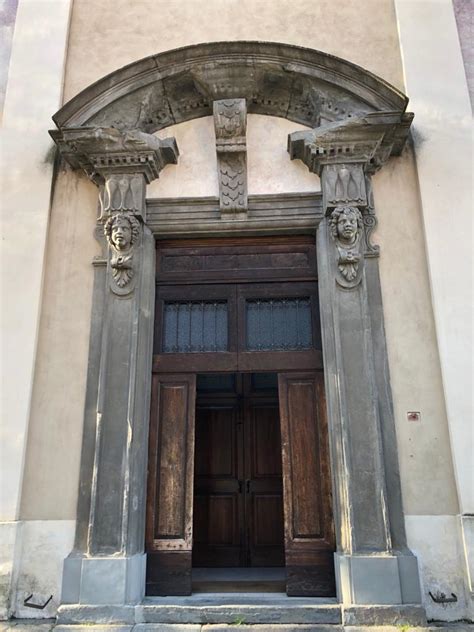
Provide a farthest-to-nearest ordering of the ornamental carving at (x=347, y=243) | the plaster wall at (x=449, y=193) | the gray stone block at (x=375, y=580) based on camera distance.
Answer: the ornamental carving at (x=347, y=243), the plaster wall at (x=449, y=193), the gray stone block at (x=375, y=580)

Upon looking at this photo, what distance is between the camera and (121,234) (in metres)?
4.96

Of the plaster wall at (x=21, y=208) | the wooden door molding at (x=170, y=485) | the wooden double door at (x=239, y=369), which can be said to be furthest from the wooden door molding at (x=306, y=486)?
the plaster wall at (x=21, y=208)

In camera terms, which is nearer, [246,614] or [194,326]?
[246,614]

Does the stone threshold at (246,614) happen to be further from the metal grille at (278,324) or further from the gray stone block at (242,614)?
the metal grille at (278,324)

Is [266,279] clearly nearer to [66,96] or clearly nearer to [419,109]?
[419,109]

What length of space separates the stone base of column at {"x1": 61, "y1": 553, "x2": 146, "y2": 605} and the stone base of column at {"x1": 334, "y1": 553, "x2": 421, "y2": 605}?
168cm

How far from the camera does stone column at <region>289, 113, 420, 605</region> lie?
4.20 meters

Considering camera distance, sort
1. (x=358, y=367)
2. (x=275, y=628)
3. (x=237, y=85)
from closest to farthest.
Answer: (x=275, y=628) < (x=358, y=367) < (x=237, y=85)

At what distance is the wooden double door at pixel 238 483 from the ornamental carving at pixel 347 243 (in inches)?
116

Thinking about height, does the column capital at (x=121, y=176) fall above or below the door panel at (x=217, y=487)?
above

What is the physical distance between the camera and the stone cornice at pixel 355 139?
16.4ft

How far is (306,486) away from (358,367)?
1141 mm

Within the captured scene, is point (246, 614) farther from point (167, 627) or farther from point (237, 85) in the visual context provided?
point (237, 85)

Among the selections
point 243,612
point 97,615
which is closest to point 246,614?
point 243,612
